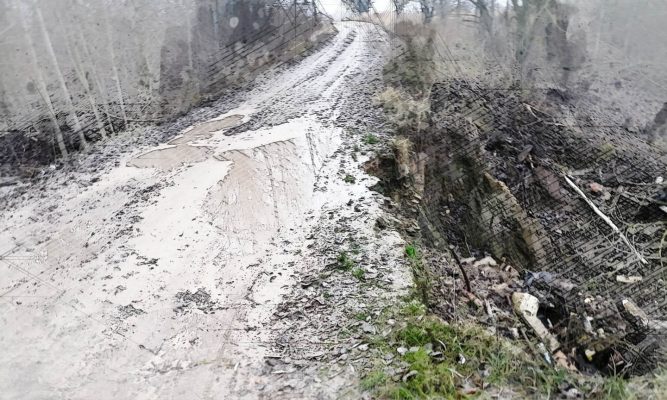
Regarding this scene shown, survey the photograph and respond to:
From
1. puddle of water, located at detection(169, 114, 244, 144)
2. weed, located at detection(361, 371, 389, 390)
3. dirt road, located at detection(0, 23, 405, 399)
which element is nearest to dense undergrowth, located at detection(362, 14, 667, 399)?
weed, located at detection(361, 371, 389, 390)

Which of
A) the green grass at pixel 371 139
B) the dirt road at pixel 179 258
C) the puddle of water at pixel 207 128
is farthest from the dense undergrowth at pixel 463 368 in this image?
the puddle of water at pixel 207 128

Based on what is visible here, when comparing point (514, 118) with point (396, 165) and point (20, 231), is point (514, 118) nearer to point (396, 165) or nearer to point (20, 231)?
point (396, 165)

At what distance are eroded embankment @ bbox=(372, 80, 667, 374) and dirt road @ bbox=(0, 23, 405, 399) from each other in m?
1.41

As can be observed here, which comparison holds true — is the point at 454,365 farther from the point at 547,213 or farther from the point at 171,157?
the point at 171,157

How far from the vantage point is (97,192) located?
21.5ft

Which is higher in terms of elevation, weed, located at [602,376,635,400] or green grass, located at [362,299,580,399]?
green grass, located at [362,299,580,399]

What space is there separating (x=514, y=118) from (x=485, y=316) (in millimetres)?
5966

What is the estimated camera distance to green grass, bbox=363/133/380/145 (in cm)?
739

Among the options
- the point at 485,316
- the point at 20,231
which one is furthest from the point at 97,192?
the point at 485,316

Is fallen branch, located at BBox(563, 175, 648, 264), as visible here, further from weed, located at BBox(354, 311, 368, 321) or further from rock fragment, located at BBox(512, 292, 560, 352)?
weed, located at BBox(354, 311, 368, 321)

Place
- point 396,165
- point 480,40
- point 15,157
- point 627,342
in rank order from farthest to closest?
point 480,40 → point 15,157 → point 396,165 → point 627,342

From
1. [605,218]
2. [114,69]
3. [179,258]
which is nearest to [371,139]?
[179,258]

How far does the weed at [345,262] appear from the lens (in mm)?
4645

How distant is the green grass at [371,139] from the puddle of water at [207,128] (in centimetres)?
280
